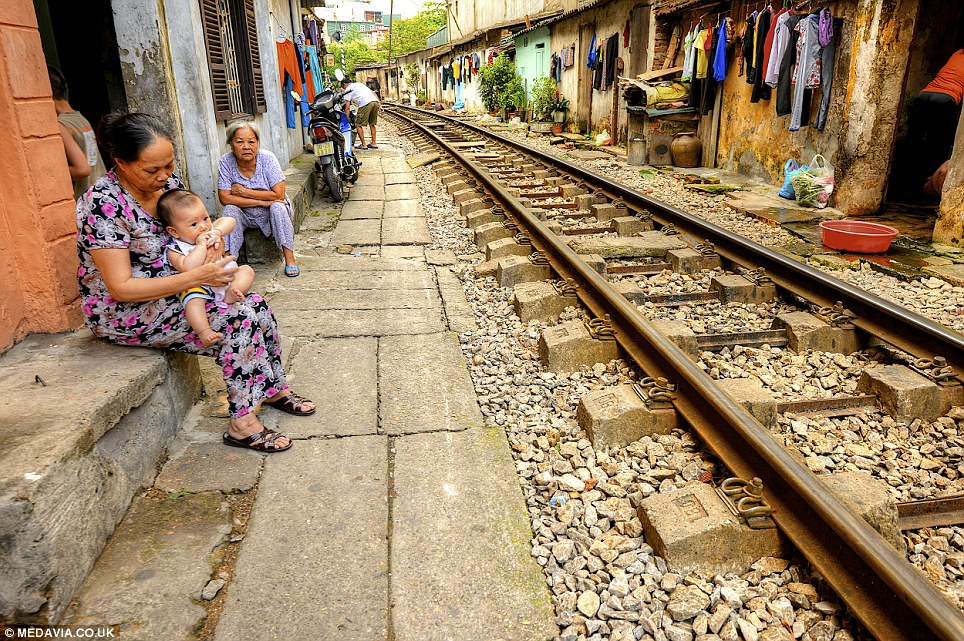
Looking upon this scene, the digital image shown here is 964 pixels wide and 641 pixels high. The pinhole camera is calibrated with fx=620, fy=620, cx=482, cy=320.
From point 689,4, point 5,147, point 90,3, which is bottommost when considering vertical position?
point 5,147

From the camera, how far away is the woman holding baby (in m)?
2.38

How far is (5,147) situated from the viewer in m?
2.44

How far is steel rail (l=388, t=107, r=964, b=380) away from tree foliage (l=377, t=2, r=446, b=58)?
5473 cm

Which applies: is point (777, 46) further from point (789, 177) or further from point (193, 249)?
point (193, 249)

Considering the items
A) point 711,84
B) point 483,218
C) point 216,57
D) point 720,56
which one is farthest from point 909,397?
point 711,84

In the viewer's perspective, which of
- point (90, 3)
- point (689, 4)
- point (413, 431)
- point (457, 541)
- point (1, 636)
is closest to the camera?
point (1, 636)

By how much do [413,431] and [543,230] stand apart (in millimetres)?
2817

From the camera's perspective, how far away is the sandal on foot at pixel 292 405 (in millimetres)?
2877

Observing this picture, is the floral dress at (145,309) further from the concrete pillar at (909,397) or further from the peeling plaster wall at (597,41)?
the peeling plaster wall at (597,41)

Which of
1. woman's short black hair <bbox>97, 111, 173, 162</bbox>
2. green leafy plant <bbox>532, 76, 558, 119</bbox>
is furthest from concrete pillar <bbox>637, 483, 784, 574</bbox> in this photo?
green leafy plant <bbox>532, 76, 558, 119</bbox>

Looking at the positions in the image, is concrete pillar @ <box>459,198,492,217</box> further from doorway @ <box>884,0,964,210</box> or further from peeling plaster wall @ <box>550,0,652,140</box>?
peeling plaster wall @ <box>550,0,652,140</box>

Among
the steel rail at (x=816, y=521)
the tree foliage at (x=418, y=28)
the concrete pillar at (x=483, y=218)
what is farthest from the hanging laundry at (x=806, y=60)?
the tree foliage at (x=418, y=28)

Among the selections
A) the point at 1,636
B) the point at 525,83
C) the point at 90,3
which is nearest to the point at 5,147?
the point at 1,636

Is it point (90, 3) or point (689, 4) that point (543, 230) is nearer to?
point (90, 3)
